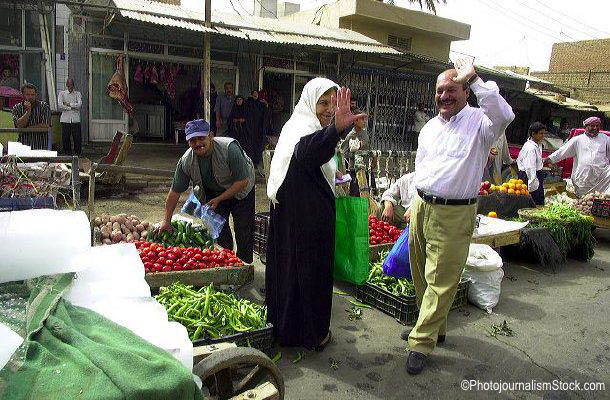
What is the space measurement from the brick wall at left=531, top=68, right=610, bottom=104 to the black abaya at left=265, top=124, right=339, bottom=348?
84.0 ft

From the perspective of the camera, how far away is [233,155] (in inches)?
179

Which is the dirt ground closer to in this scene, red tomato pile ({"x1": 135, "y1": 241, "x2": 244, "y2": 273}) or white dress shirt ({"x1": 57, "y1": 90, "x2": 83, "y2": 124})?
red tomato pile ({"x1": 135, "y1": 241, "x2": 244, "y2": 273})

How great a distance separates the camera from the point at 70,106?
10.7 meters

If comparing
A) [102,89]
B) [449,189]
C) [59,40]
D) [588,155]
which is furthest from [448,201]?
[59,40]

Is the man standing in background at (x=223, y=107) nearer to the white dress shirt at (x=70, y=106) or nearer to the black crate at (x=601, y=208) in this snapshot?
the white dress shirt at (x=70, y=106)

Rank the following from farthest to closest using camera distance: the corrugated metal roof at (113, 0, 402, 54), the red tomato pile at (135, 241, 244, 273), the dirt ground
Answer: the corrugated metal roof at (113, 0, 402, 54), the red tomato pile at (135, 241, 244, 273), the dirt ground

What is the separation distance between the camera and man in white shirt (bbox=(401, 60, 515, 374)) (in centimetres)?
331

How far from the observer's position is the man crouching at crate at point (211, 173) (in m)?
4.34

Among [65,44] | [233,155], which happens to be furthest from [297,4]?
[233,155]

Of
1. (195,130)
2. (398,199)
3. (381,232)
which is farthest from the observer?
(398,199)

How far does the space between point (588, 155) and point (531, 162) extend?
1055 millimetres

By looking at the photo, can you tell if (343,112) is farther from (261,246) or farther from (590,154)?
(590,154)

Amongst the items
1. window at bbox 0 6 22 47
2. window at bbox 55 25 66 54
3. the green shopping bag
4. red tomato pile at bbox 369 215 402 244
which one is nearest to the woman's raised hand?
the green shopping bag

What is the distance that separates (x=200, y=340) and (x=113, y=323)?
131 centimetres
